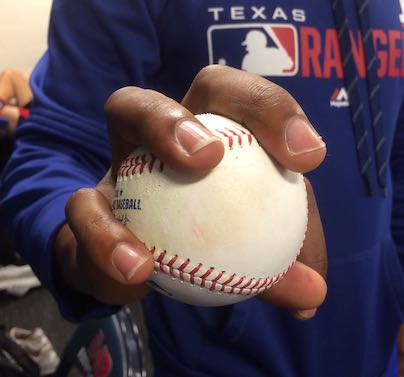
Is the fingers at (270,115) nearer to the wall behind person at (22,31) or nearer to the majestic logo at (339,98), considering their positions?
the majestic logo at (339,98)

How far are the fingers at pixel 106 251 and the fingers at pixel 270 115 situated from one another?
119 mm

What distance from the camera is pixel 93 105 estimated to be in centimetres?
58

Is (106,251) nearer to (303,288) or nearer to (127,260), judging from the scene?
(127,260)

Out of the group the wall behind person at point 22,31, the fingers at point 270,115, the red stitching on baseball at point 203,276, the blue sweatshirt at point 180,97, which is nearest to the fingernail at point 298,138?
the fingers at point 270,115

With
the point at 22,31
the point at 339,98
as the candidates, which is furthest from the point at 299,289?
the point at 22,31

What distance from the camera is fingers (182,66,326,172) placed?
0.36 metres

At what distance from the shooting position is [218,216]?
1.22 ft

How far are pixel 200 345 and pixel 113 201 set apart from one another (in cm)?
28

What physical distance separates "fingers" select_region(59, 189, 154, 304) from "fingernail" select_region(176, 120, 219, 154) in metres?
0.08

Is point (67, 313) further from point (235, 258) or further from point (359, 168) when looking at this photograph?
point (359, 168)

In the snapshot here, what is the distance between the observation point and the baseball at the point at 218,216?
37 centimetres

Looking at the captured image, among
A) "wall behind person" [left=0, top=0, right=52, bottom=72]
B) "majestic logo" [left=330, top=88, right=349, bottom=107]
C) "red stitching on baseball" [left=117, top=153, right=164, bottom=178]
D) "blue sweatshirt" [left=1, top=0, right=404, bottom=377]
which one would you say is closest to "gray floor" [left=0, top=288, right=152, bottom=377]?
"wall behind person" [left=0, top=0, right=52, bottom=72]

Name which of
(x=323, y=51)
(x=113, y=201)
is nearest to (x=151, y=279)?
(x=113, y=201)

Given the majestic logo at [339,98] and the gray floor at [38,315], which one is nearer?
the majestic logo at [339,98]
